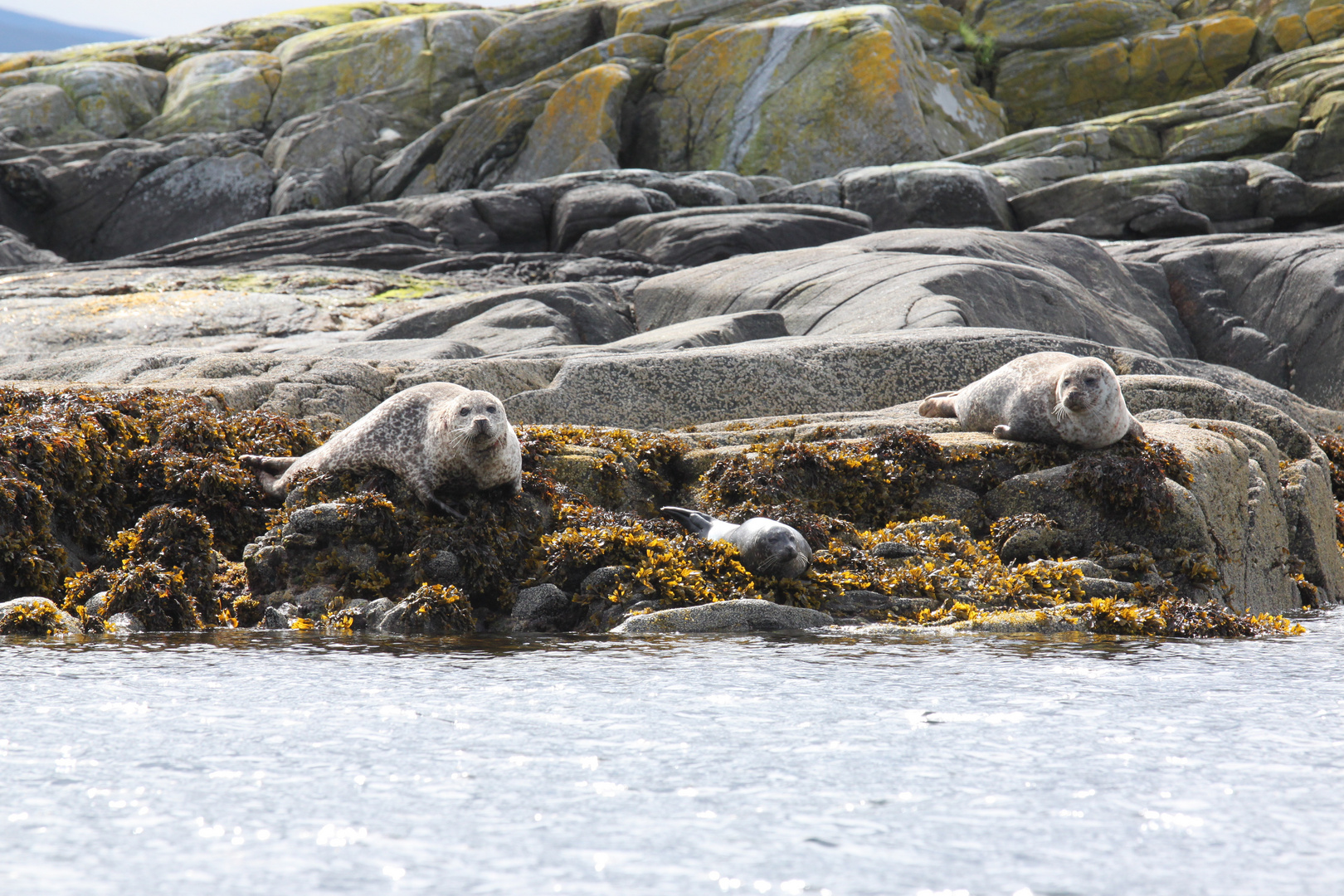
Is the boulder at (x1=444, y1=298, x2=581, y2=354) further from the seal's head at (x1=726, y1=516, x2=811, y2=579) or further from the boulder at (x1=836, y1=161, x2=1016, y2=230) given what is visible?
the boulder at (x1=836, y1=161, x2=1016, y2=230)

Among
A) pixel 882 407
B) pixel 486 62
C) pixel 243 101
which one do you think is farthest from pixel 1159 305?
pixel 243 101

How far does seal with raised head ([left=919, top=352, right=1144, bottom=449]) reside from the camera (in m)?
6.30

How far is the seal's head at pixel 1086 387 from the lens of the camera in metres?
6.22

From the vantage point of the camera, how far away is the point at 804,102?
2878 centimetres

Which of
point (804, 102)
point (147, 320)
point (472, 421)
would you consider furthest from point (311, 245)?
point (472, 421)

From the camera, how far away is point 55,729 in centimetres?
290

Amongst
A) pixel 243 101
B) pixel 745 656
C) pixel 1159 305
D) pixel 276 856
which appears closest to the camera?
pixel 276 856

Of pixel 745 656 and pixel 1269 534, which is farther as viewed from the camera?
pixel 1269 534

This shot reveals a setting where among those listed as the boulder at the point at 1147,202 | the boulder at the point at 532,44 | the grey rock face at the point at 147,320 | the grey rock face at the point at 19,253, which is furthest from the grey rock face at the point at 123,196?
the boulder at the point at 1147,202

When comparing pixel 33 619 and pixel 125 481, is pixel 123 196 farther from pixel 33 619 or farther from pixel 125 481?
pixel 33 619

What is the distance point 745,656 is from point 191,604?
271 centimetres

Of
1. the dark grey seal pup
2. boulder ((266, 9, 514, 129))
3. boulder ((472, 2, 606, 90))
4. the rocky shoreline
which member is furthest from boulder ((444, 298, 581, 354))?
boulder ((472, 2, 606, 90))

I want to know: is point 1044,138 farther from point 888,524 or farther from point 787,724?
point 787,724

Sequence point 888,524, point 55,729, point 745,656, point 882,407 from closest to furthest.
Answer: point 55,729 < point 745,656 < point 888,524 < point 882,407
